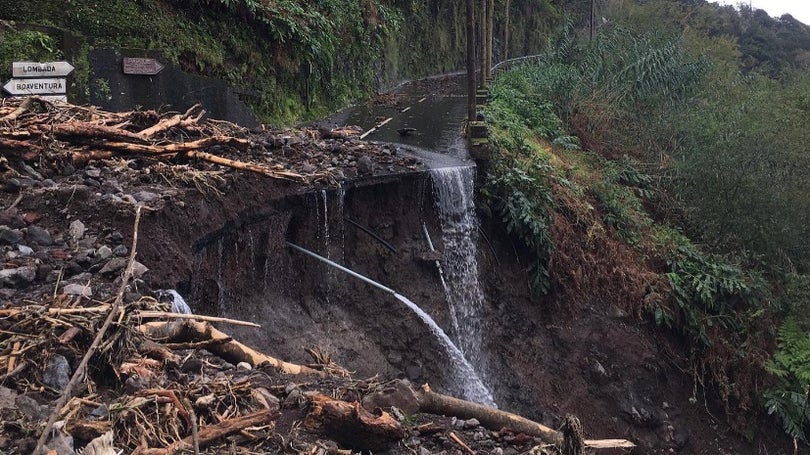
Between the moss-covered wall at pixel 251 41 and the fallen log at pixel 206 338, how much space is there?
590cm

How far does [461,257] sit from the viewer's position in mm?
9664

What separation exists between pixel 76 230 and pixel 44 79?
398cm

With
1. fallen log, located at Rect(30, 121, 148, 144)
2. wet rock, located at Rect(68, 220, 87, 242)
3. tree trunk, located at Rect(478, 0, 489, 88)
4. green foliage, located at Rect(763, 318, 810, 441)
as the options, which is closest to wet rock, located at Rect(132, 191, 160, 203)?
wet rock, located at Rect(68, 220, 87, 242)

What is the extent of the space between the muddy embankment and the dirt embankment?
0.07 ft

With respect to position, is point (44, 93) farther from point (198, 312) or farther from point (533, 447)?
point (533, 447)

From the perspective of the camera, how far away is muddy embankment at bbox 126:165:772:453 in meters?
7.00

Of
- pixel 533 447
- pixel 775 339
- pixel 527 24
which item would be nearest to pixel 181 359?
pixel 533 447

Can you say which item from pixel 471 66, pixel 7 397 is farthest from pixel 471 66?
pixel 7 397

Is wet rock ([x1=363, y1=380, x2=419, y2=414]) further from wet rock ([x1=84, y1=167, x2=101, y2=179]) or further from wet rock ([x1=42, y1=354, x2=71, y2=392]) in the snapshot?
wet rock ([x1=84, y1=167, x2=101, y2=179])

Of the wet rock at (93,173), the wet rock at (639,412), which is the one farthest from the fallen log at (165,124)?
the wet rock at (639,412)

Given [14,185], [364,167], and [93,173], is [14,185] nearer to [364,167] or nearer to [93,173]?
[93,173]

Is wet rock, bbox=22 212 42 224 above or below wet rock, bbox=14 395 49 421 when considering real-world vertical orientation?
above

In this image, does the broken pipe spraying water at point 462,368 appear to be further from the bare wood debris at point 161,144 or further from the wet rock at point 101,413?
the wet rock at point 101,413

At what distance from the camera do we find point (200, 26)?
10961 mm
